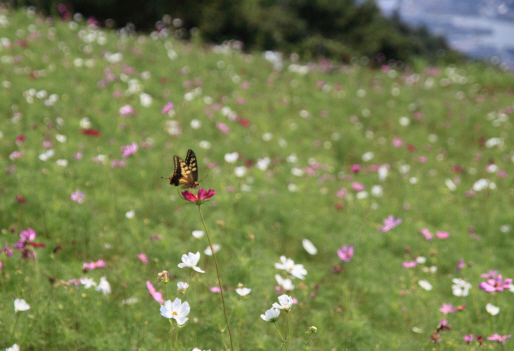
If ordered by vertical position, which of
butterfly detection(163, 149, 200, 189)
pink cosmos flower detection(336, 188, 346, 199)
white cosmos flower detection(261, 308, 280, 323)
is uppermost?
butterfly detection(163, 149, 200, 189)

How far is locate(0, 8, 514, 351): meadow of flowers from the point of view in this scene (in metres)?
1.90

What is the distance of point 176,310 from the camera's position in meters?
1.31

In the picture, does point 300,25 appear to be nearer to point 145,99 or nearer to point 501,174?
point 501,174

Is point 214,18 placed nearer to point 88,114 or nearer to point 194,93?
point 194,93

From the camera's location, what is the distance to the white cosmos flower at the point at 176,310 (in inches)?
48.8

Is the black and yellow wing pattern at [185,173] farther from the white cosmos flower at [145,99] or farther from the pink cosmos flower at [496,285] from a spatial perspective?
the white cosmos flower at [145,99]

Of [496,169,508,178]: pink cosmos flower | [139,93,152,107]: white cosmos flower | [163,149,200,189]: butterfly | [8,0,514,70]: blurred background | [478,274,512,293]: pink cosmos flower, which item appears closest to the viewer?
[163,149,200,189]: butterfly

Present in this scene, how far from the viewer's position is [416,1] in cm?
3553

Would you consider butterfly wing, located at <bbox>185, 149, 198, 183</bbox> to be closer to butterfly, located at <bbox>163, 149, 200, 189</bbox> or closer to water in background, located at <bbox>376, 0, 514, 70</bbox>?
butterfly, located at <bbox>163, 149, 200, 189</bbox>

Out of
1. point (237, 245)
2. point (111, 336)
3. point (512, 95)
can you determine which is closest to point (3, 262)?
point (111, 336)

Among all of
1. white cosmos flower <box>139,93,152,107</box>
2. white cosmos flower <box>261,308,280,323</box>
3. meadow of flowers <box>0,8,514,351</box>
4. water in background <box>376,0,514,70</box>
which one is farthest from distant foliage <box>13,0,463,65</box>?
white cosmos flower <box>261,308,280,323</box>

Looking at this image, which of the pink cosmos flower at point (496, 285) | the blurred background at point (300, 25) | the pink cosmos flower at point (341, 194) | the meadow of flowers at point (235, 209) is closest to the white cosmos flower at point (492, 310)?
the meadow of flowers at point (235, 209)

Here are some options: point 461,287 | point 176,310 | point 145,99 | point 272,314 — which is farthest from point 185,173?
point 145,99

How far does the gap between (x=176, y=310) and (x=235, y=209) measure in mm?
2052
